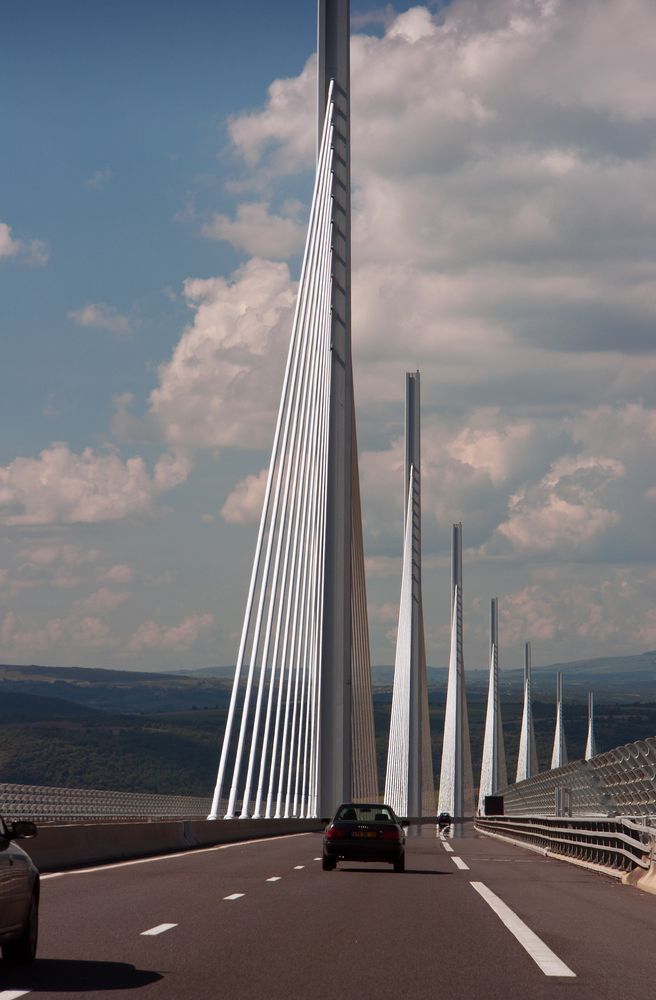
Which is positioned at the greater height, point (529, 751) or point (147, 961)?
point (529, 751)

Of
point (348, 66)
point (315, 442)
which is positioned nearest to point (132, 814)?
point (315, 442)

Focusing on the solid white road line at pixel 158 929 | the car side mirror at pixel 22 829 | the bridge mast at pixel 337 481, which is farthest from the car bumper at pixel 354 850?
the bridge mast at pixel 337 481

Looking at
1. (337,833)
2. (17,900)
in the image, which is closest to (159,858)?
(337,833)

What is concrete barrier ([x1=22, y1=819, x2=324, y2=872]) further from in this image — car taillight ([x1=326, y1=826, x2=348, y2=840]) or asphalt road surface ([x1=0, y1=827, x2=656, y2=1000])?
car taillight ([x1=326, y1=826, x2=348, y2=840])

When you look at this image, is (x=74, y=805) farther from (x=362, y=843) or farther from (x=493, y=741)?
(x=493, y=741)

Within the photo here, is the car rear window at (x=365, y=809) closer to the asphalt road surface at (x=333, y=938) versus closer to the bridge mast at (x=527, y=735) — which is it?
the asphalt road surface at (x=333, y=938)

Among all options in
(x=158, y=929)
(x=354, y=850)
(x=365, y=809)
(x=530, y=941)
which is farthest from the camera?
(x=365, y=809)

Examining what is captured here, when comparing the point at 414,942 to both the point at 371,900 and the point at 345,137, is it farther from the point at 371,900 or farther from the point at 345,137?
the point at 345,137
